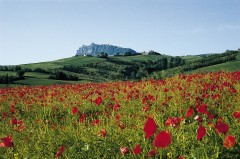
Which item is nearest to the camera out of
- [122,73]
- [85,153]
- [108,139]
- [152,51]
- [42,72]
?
[85,153]

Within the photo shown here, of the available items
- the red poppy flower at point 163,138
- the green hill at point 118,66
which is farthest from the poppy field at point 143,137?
the green hill at point 118,66

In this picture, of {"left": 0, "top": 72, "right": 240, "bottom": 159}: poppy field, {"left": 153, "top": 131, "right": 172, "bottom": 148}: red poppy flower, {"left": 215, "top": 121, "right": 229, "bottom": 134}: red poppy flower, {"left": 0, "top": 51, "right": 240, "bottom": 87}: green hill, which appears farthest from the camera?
{"left": 0, "top": 51, "right": 240, "bottom": 87}: green hill

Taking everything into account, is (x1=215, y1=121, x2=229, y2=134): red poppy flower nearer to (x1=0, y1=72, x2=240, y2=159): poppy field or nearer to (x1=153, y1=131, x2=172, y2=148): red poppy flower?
(x1=0, y1=72, x2=240, y2=159): poppy field

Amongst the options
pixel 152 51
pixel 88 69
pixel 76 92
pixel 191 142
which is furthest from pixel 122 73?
pixel 191 142

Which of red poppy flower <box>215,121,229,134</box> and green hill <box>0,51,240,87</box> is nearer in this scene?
red poppy flower <box>215,121,229,134</box>

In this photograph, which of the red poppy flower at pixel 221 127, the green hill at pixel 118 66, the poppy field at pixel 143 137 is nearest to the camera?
the red poppy flower at pixel 221 127

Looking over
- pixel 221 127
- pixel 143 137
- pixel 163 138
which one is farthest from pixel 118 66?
pixel 163 138

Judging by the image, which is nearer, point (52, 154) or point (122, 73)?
point (52, 154)

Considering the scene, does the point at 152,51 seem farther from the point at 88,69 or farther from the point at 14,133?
the point at 14,133

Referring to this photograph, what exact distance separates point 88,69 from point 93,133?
126m

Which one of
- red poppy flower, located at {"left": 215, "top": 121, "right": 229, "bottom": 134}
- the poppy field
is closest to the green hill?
the poppy field

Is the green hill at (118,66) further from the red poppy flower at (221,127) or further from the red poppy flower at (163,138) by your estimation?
the red poppy flower at (163,138)

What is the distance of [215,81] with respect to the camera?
10.8m

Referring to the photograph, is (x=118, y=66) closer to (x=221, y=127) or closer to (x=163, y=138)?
(x=221, y=127)
